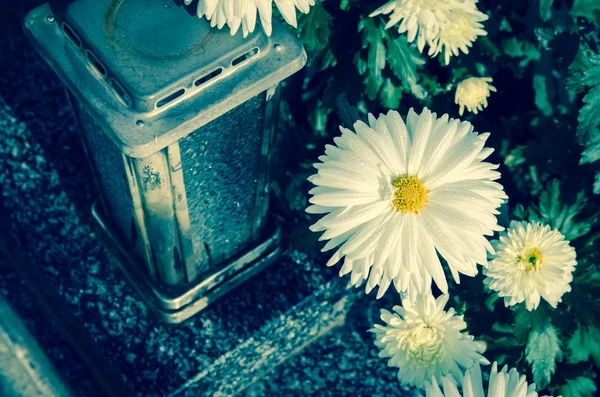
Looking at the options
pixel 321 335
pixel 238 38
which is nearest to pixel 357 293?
pixel 321 335

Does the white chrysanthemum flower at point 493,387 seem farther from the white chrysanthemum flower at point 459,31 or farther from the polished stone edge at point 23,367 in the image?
the polished stone edge at point 23,367

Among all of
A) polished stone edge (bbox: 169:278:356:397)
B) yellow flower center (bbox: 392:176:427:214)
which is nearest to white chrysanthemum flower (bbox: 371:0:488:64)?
yellow flower center (bbox: 392:176:427:214)

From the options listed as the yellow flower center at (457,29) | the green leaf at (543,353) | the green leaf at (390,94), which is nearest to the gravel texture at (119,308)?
the green leaf at (390,94)

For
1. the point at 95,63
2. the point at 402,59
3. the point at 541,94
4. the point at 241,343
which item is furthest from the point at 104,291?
the point at 541,94

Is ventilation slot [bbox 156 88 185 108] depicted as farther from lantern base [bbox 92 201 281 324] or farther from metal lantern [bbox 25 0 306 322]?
lantern base [bbox 92 201 281 324]

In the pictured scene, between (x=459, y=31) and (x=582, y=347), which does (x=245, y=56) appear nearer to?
(x=459, y=31)

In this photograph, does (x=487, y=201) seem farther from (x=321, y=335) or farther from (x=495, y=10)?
(x=321, y=335)
